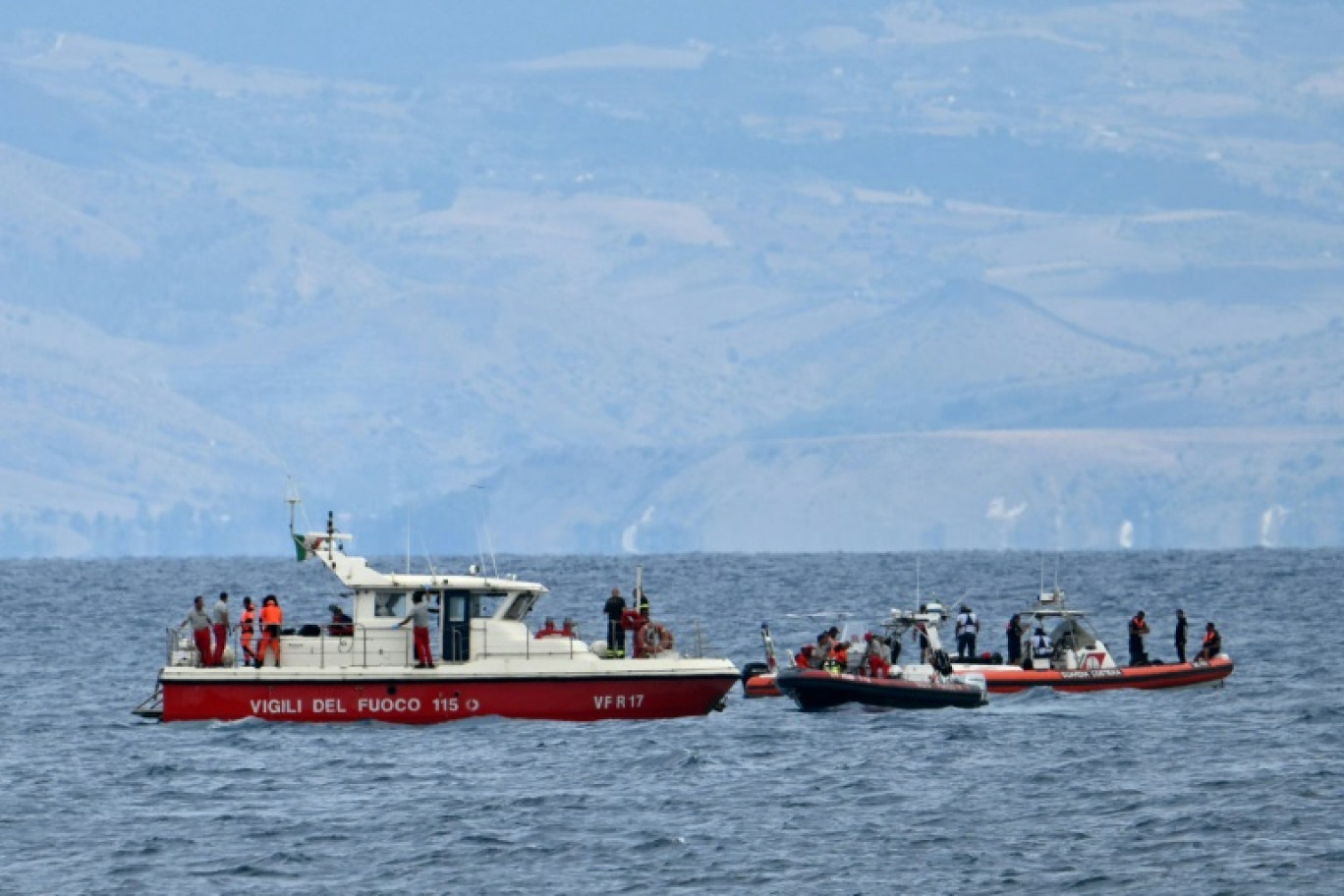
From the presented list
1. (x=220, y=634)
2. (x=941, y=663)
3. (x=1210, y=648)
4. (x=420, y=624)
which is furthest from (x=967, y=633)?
(x=220, y=634)

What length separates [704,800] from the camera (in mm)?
51844

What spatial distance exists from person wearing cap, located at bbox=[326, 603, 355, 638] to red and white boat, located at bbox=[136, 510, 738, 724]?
0.04 meters

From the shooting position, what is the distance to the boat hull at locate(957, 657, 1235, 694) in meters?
69.1

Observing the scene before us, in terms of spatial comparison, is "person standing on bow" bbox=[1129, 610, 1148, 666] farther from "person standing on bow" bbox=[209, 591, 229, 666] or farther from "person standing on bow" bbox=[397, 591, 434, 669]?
"person standing on bow" bbox=[209, 591, 229, 666]

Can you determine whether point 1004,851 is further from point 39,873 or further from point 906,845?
point 39,873

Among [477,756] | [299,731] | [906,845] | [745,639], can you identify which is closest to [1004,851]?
[906,845]

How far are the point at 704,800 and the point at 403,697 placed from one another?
31.9 feet

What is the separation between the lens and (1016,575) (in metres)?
188

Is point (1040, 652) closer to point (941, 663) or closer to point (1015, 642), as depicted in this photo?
point (1015, 642)

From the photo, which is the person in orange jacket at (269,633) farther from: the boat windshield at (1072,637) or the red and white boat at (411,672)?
the boat windshield at (1072,637)

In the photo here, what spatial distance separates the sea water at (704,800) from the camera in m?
44.8

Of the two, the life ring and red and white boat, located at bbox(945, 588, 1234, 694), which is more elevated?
the life ring

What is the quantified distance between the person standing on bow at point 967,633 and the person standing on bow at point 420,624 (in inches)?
633

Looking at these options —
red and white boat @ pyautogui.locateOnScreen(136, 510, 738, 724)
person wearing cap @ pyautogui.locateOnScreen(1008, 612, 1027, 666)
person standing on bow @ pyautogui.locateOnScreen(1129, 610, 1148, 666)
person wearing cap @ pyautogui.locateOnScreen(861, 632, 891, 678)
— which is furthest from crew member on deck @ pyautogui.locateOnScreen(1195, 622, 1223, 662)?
red and white boat @ pyautogui.locateOnScreen(136, 510, 738, 724)
